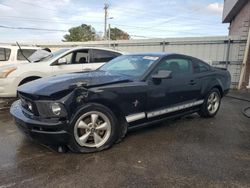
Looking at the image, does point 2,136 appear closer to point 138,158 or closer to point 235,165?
point 138,158

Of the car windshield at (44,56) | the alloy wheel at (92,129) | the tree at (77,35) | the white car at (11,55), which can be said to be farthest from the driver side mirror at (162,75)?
the tree at (77,35)

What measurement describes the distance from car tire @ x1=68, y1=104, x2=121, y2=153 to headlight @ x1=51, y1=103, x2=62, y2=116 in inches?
9.3

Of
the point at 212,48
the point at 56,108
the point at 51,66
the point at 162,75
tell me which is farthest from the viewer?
the point at 212,48

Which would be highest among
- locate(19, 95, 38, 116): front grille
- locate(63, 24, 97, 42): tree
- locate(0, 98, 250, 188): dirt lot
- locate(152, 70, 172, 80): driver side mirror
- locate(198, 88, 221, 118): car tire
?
locate(63, 24, 97, 42): tree

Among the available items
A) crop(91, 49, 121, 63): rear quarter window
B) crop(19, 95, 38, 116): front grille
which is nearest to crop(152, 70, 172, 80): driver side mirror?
crop(19, 95, 38, 116): front grille

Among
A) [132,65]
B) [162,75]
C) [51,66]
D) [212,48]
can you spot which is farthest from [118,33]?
[162,75]

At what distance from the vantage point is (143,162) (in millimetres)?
3217

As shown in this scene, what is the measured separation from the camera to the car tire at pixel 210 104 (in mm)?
5273

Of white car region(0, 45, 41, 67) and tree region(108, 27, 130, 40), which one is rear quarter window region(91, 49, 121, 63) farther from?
tree region(108, 27, 130, 40)

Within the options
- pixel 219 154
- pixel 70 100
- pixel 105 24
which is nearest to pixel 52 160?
pixel 70 100

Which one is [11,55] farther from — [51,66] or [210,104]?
[210,104]

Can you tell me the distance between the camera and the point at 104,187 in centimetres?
262

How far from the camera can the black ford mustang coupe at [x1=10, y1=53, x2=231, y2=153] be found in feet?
10.4

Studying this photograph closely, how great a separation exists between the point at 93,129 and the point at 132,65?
158cm
